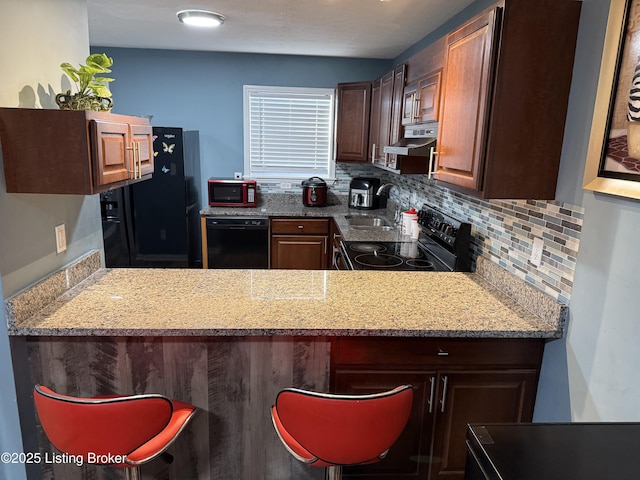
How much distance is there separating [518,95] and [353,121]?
2.65 m

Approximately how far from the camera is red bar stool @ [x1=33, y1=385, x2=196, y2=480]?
118 centimetres

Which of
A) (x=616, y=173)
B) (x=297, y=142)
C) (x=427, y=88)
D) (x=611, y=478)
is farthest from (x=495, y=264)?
(x=297, y=142)

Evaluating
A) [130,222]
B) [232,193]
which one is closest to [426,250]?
[232,193]

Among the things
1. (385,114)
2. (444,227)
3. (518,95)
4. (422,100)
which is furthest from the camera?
(385,114)

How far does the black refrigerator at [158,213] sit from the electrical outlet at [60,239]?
234 cm

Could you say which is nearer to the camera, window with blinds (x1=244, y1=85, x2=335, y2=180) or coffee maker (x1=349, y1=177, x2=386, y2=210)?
coffee maker (x1=349, y1=177, x2=386, y2=210)

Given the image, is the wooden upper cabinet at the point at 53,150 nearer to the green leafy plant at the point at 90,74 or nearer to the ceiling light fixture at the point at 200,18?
the green leafy plant at the point at 90,74

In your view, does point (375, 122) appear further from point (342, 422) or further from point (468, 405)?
point (342, 422)

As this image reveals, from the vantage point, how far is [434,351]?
167 cm

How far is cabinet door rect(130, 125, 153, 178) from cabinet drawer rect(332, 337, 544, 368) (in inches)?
45.7

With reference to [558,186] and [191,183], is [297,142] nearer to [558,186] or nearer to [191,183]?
[191,183]

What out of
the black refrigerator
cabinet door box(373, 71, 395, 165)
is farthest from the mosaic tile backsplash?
the black refrigerator

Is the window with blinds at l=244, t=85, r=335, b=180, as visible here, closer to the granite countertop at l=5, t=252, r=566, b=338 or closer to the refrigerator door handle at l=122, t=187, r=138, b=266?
the refrigerator door handle at l=122, t=187, r=138, b=266

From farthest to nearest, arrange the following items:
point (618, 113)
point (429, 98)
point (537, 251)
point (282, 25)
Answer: point (282, 25) → point (429, 98) → point (537, 251) → point (618, 113)
